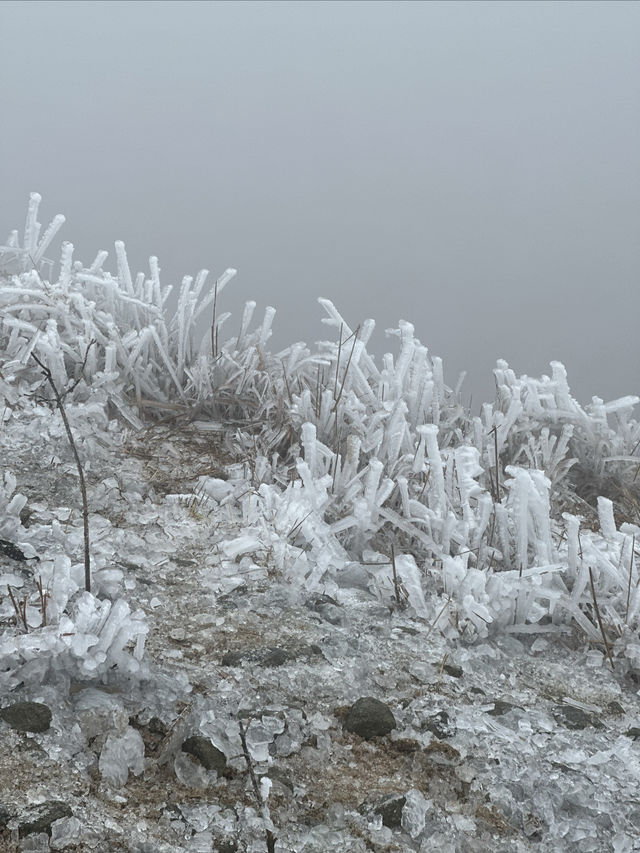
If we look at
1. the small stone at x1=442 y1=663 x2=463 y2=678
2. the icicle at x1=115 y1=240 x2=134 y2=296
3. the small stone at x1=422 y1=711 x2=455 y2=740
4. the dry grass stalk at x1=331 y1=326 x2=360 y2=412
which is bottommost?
the small stone at x1=442 y1=663 x2=463 y2=678

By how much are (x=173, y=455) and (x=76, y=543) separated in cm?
70

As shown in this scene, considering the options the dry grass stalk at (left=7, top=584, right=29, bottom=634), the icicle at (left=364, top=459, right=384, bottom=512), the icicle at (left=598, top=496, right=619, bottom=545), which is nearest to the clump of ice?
the dry grass stalk at (left=7, top=584, right=29, bottom=634)

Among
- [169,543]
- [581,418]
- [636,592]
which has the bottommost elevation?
[169,543]

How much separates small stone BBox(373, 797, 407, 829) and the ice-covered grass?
1.61 feet

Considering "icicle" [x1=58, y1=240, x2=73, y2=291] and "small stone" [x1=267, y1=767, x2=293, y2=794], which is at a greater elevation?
"icicle" [x1=58, y1=240, x2=73, y2=291]

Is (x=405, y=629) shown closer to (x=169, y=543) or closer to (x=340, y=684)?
(x=340, y=684)

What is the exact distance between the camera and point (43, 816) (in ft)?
3.24

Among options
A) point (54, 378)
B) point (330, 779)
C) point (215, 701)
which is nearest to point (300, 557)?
point (215, 701)

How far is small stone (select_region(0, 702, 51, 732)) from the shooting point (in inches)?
44.9

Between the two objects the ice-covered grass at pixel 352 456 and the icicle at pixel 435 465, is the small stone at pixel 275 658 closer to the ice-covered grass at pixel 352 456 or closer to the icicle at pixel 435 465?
the ice-covered grass at pixel 352 456

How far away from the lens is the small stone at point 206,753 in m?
1.14

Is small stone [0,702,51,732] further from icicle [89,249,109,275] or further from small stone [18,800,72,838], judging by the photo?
icicle [89,249,109,275]

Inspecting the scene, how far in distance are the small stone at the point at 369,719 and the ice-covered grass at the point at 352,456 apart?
38 centimetres

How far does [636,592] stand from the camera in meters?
1.80
